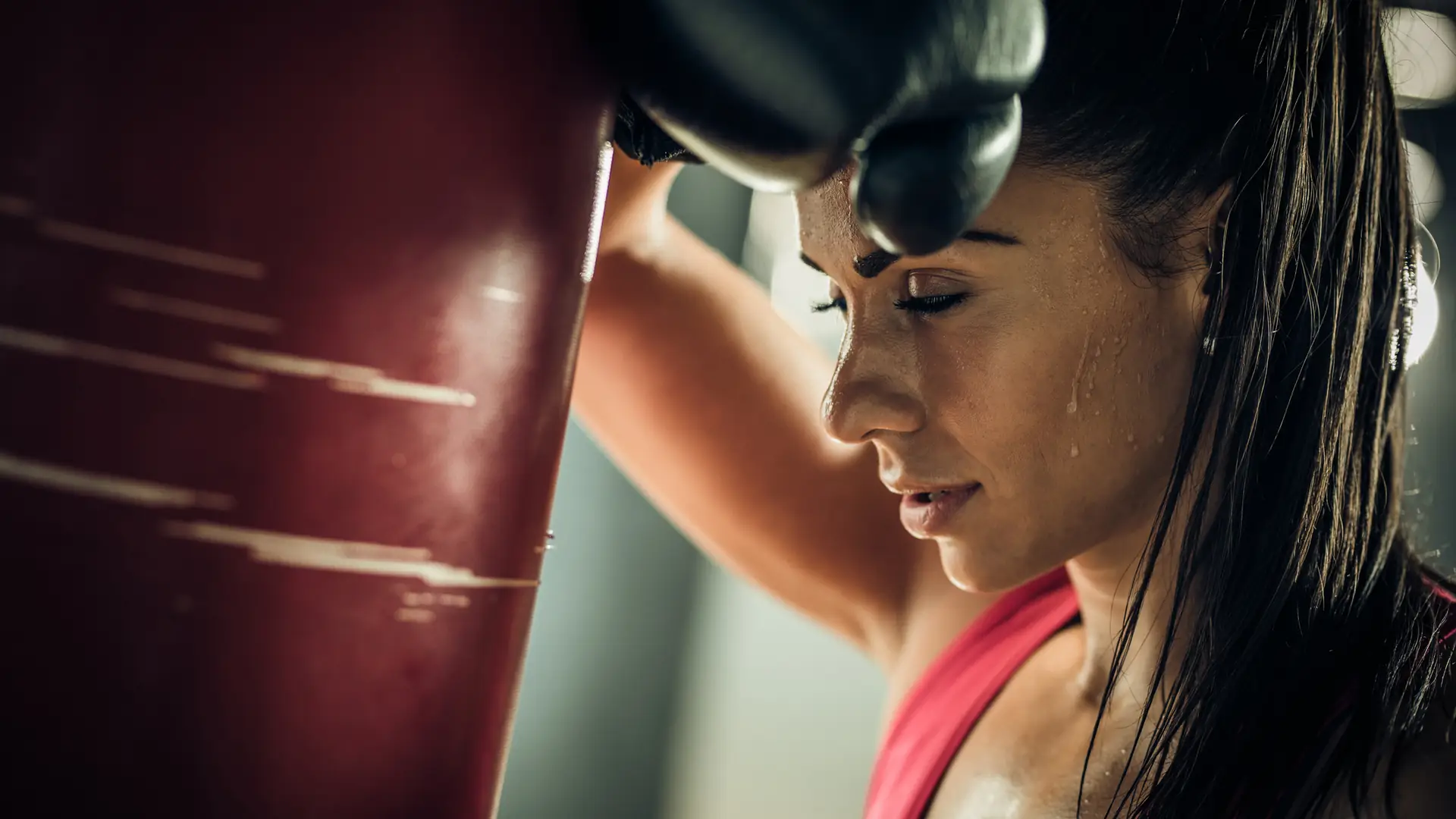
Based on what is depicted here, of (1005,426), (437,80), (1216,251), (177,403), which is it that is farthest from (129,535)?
(1216,251)

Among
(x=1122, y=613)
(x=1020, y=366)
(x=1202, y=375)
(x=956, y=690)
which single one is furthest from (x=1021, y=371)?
(x=956, y=690)

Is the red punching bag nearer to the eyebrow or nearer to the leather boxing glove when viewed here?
the leather boxing glove

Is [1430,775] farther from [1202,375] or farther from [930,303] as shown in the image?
[930,303]

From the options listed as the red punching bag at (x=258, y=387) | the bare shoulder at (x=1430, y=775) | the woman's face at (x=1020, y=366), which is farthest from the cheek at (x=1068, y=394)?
the red punching bag at (x=258, y=387)

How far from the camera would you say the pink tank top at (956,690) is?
826mm

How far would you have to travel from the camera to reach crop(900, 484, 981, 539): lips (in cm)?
63

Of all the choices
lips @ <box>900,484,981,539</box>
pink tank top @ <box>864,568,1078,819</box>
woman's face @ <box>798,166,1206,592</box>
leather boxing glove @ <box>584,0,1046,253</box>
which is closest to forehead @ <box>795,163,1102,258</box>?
woman's face @ <box>798,166,1206,592</box>

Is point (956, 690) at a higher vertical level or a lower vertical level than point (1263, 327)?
lower

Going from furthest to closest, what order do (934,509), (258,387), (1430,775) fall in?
(934,509)
(1430,775)
(258,387)

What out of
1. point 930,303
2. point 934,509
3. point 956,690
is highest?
point 930,303

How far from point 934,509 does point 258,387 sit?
448 millimetres

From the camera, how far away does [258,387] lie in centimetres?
28

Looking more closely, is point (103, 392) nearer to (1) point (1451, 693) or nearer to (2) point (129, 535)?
(2) point (129, 535)

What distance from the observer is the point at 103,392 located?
264 millimetres
